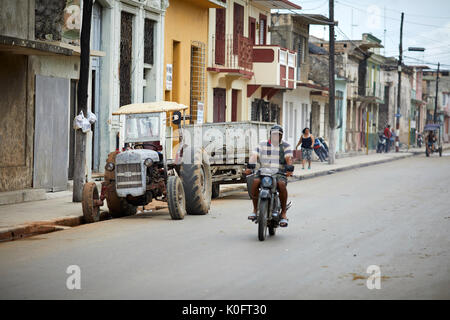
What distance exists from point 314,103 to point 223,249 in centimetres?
3943

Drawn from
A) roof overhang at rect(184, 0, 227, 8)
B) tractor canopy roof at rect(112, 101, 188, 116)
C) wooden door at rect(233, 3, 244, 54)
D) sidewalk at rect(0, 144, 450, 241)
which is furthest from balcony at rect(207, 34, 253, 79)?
tractor canopy roof at rect(112, 101, 188, 116)

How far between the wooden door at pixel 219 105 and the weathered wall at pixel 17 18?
15831mm

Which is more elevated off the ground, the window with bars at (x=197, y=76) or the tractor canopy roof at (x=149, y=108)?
the window with bars at (x=197, y=76)

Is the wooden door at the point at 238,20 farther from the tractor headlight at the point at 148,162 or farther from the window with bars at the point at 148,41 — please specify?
the tractor headlight at the point at 148,162

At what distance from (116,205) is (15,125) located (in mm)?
3977

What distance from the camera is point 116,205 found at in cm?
1563

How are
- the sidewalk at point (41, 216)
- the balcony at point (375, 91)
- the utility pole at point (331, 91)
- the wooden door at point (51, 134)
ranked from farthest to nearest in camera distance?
1. the balcony at point (375, 91)
2. the utility pole at point (331, 91)
3. the wooden door at point (51, 134)
4. the sidewalk at point (41, 216)

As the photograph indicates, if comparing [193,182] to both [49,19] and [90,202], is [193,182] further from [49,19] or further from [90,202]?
[49,19]

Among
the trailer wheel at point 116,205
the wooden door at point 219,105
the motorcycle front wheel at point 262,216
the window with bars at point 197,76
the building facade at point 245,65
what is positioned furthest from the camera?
the wooden door at point 219,105

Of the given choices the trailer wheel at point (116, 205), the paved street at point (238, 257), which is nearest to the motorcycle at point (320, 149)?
the paved street at point (238, 257)

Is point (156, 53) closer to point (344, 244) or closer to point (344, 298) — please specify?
point (344, 244)

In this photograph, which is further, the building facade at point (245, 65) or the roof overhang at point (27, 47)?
the building facade at point (245, 65)

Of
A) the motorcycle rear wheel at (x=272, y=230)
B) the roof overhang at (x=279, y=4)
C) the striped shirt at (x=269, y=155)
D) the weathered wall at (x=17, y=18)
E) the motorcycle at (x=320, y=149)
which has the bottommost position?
the motorcycle rear wheel at (x=272, y=230)

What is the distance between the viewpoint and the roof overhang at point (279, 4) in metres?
37.9
